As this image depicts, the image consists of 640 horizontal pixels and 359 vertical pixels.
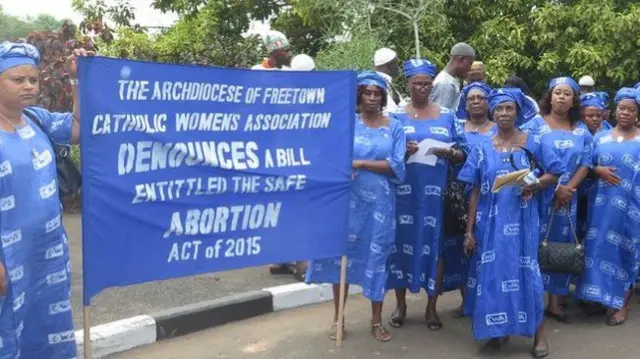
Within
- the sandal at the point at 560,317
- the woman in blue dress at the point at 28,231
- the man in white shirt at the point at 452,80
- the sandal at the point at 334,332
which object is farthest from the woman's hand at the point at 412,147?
the woman in blue dress at the point at 28,231

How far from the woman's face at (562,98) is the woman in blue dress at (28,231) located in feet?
10.8

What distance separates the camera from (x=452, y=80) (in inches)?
226

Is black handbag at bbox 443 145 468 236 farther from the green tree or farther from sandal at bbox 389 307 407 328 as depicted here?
the green tree

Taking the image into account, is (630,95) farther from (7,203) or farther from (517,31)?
(517,31)

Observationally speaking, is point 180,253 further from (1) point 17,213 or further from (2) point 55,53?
(2) point 55,53

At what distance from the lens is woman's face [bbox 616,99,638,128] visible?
5.27 metres

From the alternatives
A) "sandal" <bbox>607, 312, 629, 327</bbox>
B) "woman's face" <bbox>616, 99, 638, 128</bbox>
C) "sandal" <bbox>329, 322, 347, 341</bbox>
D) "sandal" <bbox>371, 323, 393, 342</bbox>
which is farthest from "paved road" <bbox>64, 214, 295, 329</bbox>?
"woman's face" <bbox>616, 99, 638, 128</bbox>

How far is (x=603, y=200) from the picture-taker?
5.39 meters

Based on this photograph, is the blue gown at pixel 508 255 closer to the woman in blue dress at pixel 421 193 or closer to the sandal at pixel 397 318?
the woman in blue dress at pixel 421 193

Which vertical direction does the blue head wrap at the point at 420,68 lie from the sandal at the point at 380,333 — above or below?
above

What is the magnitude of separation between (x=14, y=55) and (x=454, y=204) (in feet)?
9.97

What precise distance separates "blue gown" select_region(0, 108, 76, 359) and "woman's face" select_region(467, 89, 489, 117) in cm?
282

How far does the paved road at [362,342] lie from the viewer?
15.4 ft

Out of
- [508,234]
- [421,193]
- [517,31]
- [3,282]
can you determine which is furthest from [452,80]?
[517,31]
